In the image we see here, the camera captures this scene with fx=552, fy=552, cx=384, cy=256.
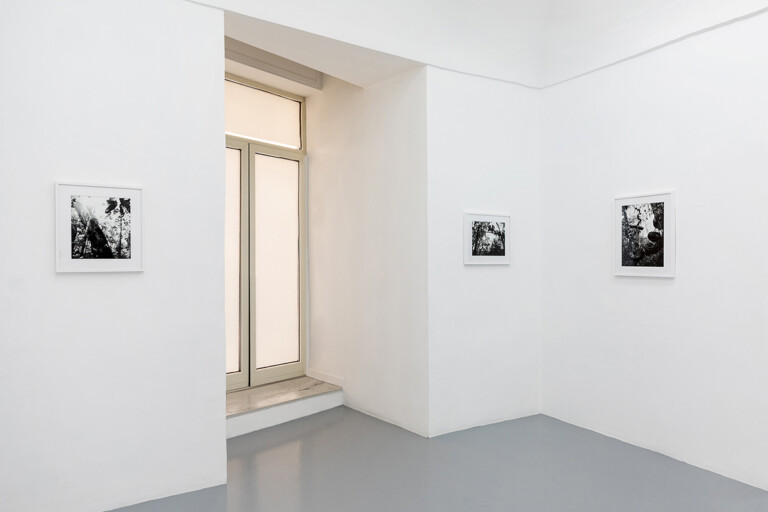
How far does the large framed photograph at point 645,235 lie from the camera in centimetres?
464

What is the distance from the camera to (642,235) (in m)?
4.86

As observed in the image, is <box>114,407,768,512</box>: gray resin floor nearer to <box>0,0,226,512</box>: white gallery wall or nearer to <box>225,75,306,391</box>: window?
<box>0,0,226,512</box>: white gallery wall

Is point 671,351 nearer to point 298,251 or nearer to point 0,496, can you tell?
point 298,251

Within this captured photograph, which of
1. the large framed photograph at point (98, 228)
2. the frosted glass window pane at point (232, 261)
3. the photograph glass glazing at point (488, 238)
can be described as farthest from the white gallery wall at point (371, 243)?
the large framed photograph at point (98, 228)

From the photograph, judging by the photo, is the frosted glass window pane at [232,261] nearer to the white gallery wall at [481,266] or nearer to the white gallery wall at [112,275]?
the white gallery wall at [112,275]

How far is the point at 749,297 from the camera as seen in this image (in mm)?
4152

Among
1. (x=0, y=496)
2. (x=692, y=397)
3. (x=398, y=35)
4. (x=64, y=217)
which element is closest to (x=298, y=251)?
(x=398, y=35)

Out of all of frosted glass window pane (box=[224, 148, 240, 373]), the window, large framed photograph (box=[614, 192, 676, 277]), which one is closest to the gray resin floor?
frosted glass window pane (box=[224, 148, 240, 373])

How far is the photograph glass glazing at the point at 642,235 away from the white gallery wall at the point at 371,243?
5.96 ft

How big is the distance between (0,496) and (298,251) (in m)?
3.86

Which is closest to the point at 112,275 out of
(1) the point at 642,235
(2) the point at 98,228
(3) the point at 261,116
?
(2) the point at 98,228

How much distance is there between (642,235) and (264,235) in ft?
12.8

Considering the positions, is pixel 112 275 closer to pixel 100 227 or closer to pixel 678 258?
pixel 100 227

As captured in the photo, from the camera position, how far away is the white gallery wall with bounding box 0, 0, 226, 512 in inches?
133
